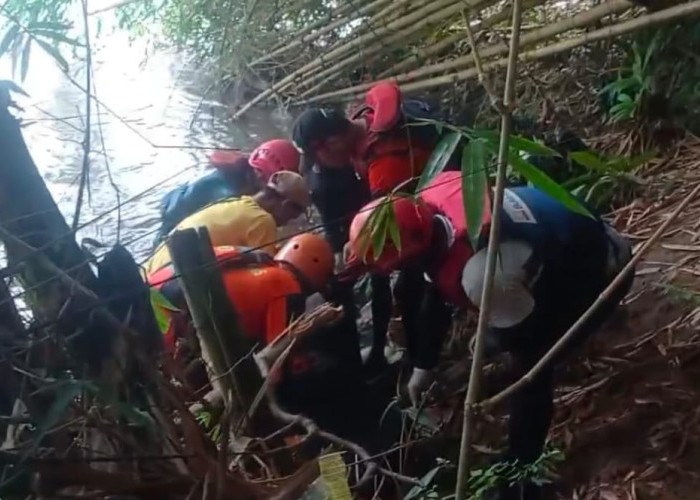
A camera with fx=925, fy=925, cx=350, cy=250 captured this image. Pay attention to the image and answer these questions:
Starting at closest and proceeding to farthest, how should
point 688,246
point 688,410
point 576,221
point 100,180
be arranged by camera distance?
point 576,221, point 688,410, point 688,246, point 100,180

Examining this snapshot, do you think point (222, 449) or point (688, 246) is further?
point (688, 246)

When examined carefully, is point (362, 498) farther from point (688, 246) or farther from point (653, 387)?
point (688, 246)

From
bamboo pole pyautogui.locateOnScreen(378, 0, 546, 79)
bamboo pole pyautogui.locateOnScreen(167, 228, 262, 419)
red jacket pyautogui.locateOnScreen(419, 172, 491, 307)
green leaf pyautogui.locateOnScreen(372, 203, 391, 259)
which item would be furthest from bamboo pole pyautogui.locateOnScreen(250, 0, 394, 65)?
bamboo pole pyautogui.locateOnScreen(167, 228, 262, 419)

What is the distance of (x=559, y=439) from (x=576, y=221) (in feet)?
1.51

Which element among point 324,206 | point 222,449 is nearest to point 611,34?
point 324,206

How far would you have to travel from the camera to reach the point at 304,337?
5.63 feet

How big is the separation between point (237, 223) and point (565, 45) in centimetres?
111

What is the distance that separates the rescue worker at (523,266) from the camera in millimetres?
1524

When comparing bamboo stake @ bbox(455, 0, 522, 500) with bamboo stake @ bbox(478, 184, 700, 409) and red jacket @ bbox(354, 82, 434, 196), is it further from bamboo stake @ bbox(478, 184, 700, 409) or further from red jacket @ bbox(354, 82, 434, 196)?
red jacket @ bbox(354, 82, 434, 196)

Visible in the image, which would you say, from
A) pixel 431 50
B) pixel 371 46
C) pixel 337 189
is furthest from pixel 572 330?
pixel 371 46

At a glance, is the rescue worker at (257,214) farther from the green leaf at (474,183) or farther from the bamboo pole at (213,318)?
the green leaf at (474,183)

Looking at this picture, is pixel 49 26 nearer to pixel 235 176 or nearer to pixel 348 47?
pixel 235 176

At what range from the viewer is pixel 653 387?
1859 millimetres

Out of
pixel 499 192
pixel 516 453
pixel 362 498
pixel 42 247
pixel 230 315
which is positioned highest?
pixel 42 247
